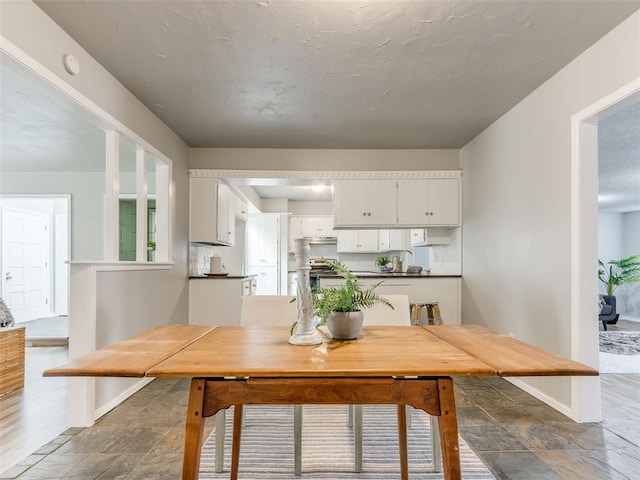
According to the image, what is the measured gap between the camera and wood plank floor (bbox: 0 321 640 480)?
184 cm

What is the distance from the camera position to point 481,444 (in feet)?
6.85

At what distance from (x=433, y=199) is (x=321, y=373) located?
144 inches

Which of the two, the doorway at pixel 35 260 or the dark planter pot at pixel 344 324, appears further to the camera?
the doorway at pixel 35 260

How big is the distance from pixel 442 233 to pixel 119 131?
362 cm

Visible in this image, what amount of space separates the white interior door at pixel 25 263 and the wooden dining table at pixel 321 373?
628 cm

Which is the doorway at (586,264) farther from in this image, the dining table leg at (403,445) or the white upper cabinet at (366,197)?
the white upper cabinet at (366,197)

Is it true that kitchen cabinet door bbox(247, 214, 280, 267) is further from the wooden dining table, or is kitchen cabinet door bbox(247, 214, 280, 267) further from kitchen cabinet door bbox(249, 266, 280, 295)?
Result: the wooden dining table

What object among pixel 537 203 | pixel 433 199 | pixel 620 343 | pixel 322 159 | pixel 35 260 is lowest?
pixel 620 343

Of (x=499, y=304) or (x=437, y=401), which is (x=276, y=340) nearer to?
(x=437, y=401)

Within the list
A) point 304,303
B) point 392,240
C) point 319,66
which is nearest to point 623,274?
point 392,240

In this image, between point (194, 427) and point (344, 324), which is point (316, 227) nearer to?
point (344, 324)

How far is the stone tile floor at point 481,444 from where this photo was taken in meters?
1.82

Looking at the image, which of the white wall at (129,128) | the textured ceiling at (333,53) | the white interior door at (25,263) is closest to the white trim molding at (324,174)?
the white wall at (129,128)

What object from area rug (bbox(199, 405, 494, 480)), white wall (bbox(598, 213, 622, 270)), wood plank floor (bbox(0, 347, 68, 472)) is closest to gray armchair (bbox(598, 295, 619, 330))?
white wall (bbox(598, 213, 622, 270))
